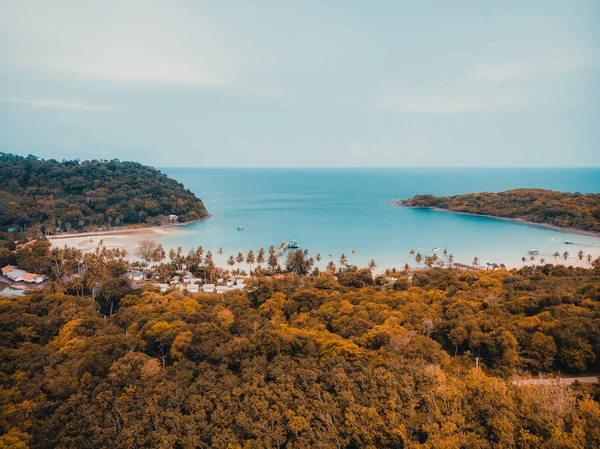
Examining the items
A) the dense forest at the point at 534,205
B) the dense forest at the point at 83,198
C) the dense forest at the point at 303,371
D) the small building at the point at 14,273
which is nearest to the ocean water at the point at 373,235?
the dense forest at the point at 534,205

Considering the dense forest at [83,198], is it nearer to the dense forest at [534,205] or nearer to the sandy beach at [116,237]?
the sandy beach at [116,237]

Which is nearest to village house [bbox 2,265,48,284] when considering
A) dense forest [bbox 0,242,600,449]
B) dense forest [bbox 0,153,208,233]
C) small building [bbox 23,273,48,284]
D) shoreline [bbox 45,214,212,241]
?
small building [bbox 23,273,48,284]

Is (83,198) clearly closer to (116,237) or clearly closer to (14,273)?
(116,237)

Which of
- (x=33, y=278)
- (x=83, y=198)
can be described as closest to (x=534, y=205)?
(x=33, y=278)

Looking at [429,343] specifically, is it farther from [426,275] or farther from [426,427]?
[426,275]

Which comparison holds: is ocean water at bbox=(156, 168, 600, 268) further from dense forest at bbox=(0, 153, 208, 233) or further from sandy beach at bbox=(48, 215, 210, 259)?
dense forest at bbox=(0, 153, 208, 233)

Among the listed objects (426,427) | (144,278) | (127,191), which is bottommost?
(144,278)

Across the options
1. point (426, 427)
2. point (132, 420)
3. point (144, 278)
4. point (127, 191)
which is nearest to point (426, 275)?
point (426, 427)
